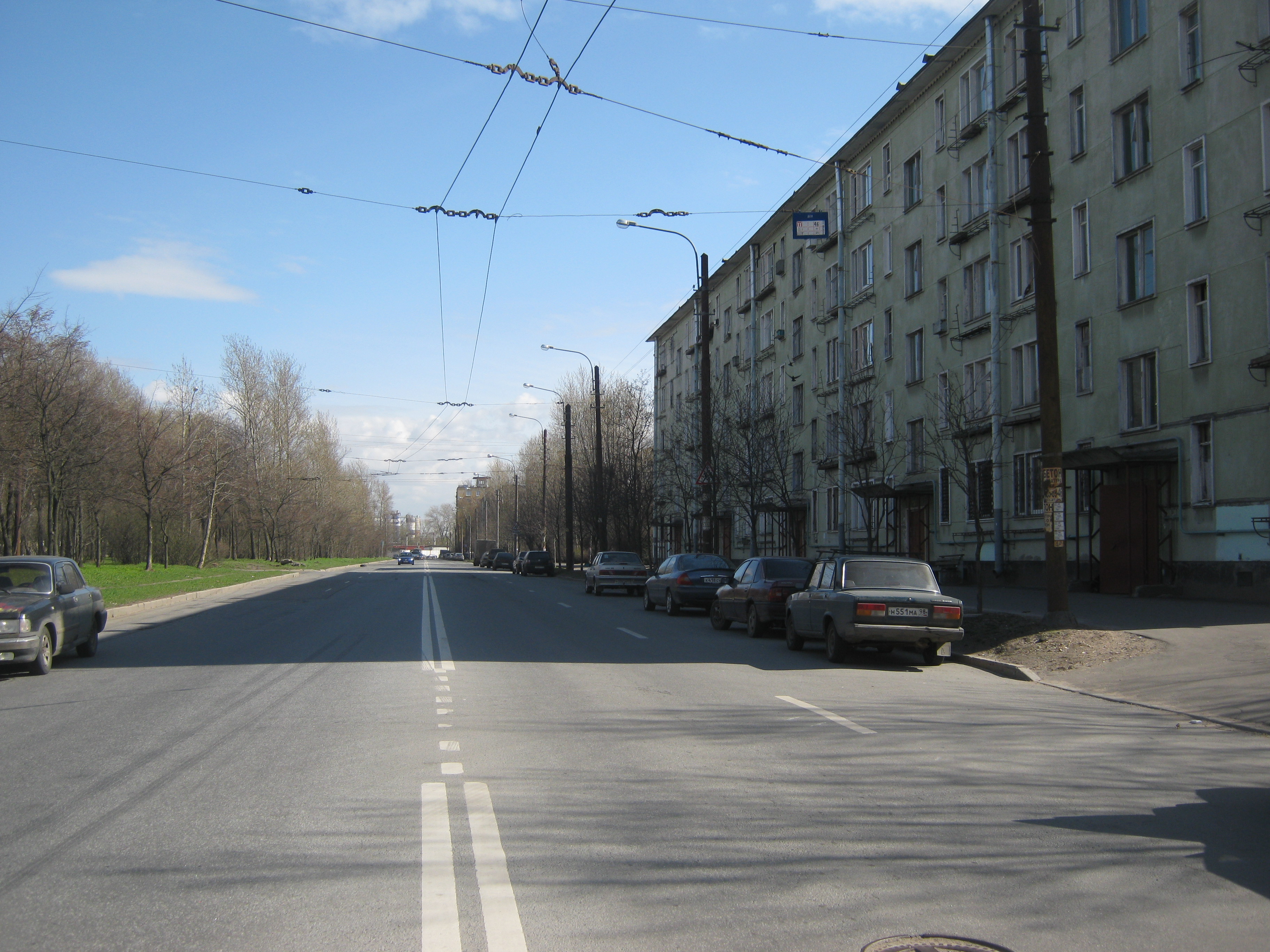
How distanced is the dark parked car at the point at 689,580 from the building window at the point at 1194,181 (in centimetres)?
1240

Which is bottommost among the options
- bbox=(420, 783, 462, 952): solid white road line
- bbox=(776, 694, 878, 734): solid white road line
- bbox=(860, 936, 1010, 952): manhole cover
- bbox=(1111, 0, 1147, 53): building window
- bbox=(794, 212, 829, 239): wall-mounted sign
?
bbox=(776, 694, 878, 734): solid white road line

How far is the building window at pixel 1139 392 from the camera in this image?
23609mm

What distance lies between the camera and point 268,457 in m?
72.7

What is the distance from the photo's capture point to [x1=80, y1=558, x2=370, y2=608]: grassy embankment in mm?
29156

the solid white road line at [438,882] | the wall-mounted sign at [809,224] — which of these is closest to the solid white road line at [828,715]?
the solid white road line at [438,882]

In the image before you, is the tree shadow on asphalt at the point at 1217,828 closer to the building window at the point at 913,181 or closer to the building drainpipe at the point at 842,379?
the building drainpipe at the point at 842,379

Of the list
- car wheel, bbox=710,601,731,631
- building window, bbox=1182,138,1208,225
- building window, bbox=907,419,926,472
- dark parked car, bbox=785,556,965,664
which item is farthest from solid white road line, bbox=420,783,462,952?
building window, bbox=907,419,926,472

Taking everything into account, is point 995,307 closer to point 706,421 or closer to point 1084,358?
point 1084,358

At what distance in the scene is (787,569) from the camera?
1850cm

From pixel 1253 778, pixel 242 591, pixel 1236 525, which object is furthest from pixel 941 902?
pixel 242 591

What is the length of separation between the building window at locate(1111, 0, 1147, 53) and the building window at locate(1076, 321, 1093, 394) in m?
6.43

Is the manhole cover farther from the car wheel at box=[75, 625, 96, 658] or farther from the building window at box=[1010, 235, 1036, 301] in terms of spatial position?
the building window at box=[1010, 235, 1036, 301]

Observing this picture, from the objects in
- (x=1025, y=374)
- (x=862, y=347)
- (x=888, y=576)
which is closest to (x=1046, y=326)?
(x=888, y=576)

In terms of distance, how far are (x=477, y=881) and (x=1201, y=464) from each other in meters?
21.1
